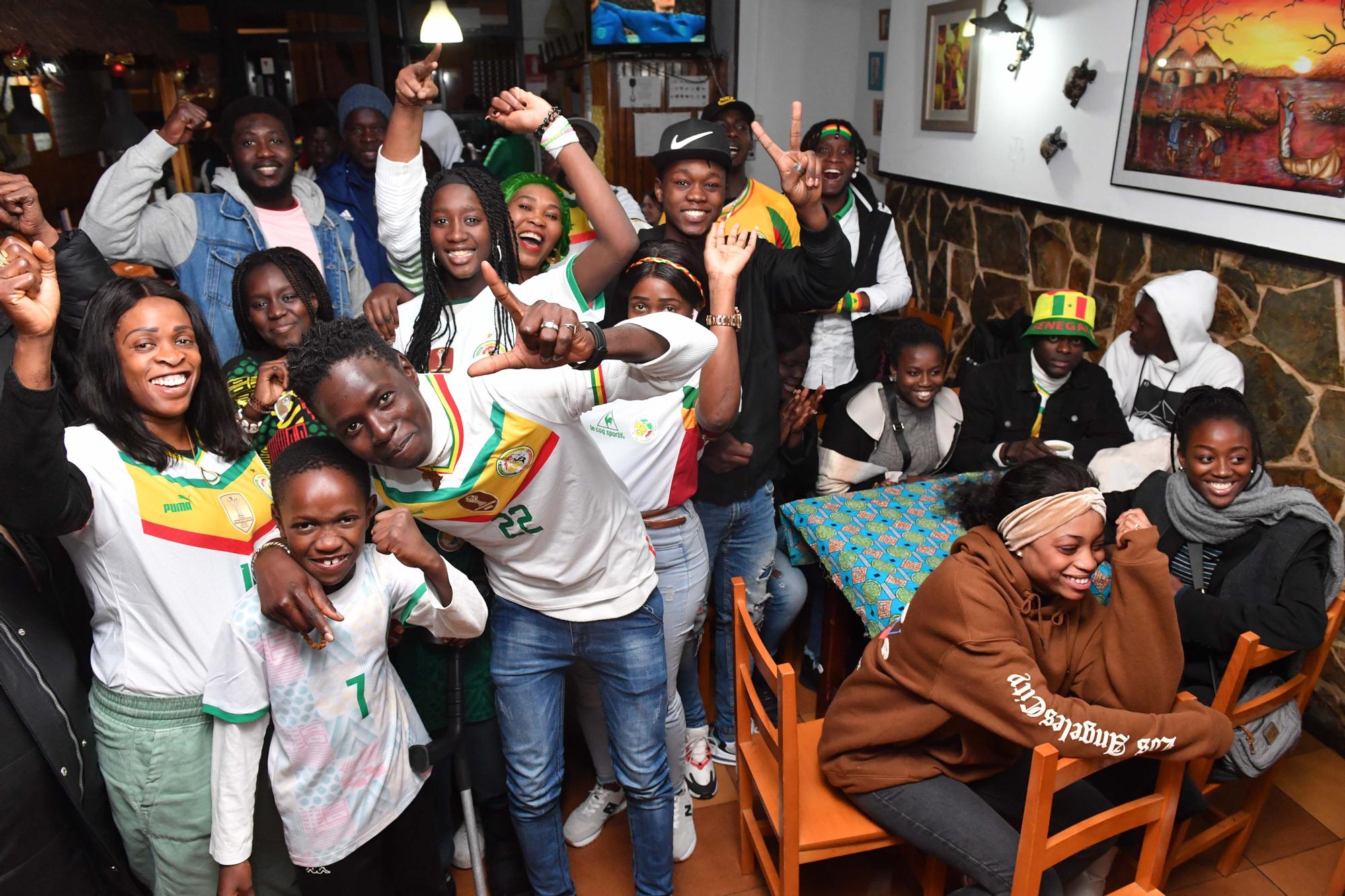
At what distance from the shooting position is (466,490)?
170cm

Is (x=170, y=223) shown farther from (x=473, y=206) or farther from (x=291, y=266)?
(x=473, y=206)

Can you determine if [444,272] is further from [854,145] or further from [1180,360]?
[1180,360]

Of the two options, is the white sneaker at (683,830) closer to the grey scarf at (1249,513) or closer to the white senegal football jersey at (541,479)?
the white senegal football jersey at (541,479)

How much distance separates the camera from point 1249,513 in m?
2.36

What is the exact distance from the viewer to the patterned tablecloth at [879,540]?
2332 millimetres

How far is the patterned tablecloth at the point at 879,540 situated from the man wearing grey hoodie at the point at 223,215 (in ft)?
5.17

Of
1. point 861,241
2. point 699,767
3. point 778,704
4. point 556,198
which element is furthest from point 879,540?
point 861,241

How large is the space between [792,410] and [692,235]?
0.64 meters

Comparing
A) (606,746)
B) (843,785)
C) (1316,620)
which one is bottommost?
(606,746)

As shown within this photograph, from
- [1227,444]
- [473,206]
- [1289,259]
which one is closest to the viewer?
[473,206]

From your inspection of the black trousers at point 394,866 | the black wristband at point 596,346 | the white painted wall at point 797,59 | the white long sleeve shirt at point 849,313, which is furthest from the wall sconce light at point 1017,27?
the black trousers at point 394,866

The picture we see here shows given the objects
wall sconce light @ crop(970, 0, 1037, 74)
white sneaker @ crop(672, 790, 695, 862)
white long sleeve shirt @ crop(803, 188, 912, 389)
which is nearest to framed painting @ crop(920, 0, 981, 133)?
wall sconce light @ crop(970, 0, 1037, 74)

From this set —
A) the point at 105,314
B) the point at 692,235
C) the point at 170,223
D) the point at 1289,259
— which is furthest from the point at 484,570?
the point at 1289,259

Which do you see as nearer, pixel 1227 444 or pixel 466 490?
pixel 466 490
